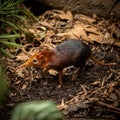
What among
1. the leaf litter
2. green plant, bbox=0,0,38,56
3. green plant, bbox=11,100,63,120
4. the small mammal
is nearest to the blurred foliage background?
green plant, bbox=0,0,38,56

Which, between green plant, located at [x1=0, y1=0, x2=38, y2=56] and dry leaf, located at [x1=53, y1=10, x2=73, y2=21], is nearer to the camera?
green plant, located at [x1=0, y1=0, x2=38, y2=56]

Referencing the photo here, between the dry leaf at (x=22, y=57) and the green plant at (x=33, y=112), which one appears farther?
the dry leaf at (x=22, y=57)

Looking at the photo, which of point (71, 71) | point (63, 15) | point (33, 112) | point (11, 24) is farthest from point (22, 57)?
point (33, 112)

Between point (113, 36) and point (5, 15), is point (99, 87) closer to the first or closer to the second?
point (113, 36)

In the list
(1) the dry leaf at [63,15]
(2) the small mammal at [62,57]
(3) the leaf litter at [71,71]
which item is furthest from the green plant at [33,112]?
(1) the dry leaf at [63,15]

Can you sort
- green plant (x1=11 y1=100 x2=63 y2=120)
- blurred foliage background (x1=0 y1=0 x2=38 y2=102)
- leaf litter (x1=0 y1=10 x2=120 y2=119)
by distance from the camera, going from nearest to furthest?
green plant (x1=11 y1=100 x2=63 y2=120) → leaf litter (x1=0 y1=10 x2=120 y2=119) → blurred foliage background (x1=0 y1=0 x2=38 y2=102)

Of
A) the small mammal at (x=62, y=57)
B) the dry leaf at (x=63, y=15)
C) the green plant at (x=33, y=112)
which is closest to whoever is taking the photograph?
the green plant at (x=33, y=112)

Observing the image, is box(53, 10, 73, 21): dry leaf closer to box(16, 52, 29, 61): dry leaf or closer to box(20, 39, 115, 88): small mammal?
box(16, 52, 29, 61): dry leaf

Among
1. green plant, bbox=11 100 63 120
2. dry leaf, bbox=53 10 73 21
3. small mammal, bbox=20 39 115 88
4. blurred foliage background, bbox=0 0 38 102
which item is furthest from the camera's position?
dry leaf, bbox=53 10 73 21

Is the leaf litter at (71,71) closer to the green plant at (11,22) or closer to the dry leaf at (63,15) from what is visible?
the dry leaf at (63,15)

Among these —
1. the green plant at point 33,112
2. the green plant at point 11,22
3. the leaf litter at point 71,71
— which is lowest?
the leaf litter at point 71,71

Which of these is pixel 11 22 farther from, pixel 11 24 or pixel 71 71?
pixel 71 71

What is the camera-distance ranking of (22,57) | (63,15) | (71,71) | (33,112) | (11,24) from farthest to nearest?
(63,15), (11,24), (22,57), (71,71), (33,112)
